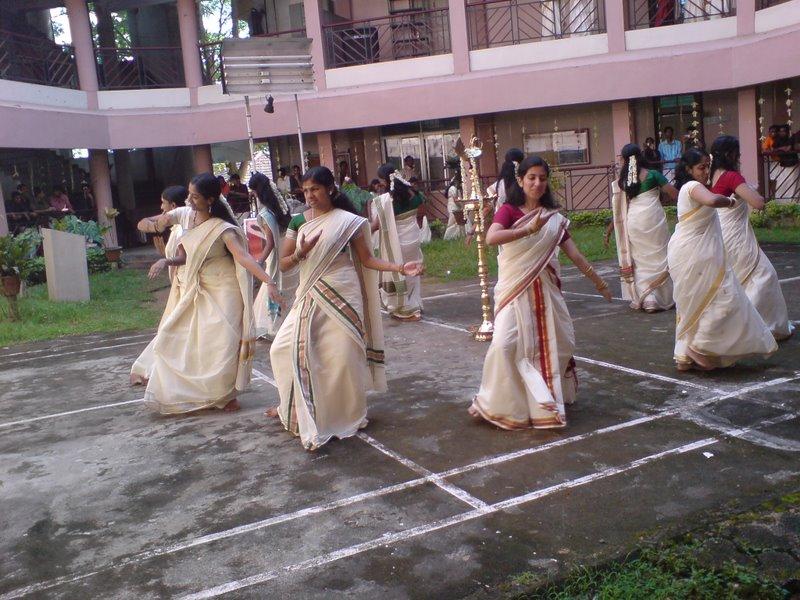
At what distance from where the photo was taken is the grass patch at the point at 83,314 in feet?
35.3

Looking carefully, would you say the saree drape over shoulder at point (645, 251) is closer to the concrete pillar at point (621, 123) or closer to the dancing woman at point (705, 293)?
the dancing woman at point (705, 293)

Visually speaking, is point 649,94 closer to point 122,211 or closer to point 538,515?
point 122,211

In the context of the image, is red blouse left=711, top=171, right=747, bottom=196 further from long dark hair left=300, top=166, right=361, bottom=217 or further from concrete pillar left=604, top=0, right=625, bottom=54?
concrete pillar left=604, top=0, right=625, bottom=54

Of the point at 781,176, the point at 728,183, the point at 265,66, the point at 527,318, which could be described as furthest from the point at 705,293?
the point at 781,176

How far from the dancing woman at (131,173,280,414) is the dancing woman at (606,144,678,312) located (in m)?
4.03

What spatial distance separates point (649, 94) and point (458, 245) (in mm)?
5512

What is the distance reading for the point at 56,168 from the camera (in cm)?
2117

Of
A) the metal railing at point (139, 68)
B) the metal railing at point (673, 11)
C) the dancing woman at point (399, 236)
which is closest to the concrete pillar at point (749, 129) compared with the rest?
the metal railing at point (673, 11)

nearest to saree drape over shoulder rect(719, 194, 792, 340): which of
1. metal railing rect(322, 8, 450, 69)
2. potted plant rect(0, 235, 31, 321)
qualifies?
potted plant rect(0, 235, 31, 321)

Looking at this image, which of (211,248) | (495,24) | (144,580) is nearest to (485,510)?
(144,580)

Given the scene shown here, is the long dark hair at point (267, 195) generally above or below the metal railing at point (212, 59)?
below

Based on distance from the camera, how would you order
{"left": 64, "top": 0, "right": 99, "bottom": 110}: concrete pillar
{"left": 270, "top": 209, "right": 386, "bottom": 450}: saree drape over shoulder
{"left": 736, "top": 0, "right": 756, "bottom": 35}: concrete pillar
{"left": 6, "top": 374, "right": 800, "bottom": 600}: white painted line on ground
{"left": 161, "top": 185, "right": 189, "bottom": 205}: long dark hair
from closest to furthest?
1. {"left": 6, "top": 374, "right": 800, "bottom": 600}: white painted line on ground
2. {"left": 270, "top": 209, "right": 386, "bottom": 450}: saree drape over shoulder
3. {"left": 161, "top": 185, "right": 189, "bottom": 205}: long dark hair
4. {"left": 736, "top": 0, "right": 756, "bottom": 35}: concrete pillar
5. {"left": 64, "top": 0, "right": 99, "bottom": 110}: concrete pillar

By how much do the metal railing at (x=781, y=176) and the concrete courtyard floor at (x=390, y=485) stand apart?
11060mm

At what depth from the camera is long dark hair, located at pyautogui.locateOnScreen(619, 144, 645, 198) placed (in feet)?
27.1
